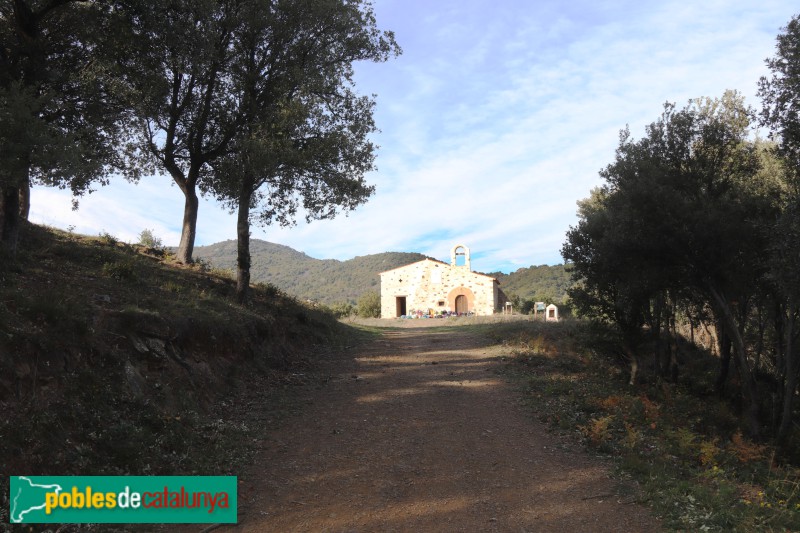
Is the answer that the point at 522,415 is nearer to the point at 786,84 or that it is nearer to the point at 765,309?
the point at 786,84

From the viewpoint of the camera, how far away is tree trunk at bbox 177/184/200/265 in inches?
684

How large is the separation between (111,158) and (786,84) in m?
18.4

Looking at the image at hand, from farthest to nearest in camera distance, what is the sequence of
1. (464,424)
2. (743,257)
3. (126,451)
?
(743,257), (464,424), (126,451)

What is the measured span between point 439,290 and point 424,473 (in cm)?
4240

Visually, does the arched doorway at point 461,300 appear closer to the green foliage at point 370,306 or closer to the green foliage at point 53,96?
the green foliage at point 370,306

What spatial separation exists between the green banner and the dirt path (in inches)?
14.8

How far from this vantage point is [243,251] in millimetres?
16156

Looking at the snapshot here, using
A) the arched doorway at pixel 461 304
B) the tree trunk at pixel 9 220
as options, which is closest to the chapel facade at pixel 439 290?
the arched doorway at pixel 461 304

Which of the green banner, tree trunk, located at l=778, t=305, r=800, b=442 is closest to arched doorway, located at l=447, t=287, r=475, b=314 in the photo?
tree trunk, located at l=778, t=305, r=800, b=442

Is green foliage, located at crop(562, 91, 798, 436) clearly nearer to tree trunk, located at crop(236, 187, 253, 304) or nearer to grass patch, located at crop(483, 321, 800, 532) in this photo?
grass patch, located at crop(483, 321, 800, 532)

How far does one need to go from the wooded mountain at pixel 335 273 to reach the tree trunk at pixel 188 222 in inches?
2048

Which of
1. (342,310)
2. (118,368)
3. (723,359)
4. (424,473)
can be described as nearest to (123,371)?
(118,368)

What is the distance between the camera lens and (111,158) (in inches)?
600

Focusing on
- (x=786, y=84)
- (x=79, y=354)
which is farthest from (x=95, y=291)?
(x=786, y=84)
